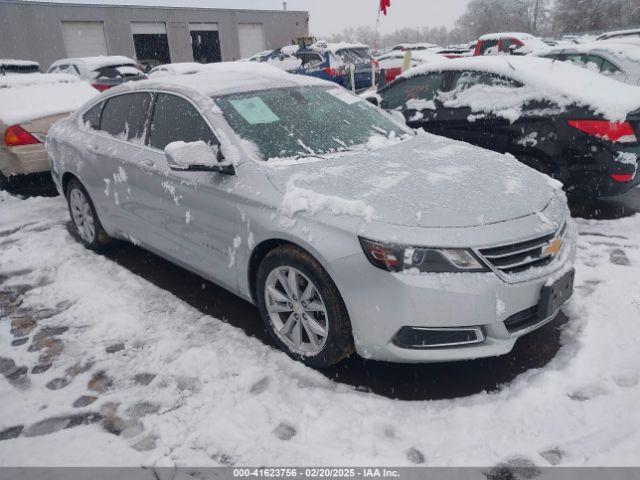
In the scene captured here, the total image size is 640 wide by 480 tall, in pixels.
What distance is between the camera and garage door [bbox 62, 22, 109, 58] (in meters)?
27.5

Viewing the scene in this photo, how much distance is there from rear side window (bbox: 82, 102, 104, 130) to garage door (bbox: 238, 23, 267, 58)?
107 feet

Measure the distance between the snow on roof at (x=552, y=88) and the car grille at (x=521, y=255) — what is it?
2.57 meters

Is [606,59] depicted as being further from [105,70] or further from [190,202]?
[105,70]

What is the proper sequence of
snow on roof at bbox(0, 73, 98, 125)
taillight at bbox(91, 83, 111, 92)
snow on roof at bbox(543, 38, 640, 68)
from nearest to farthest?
1. snow on roof at bbox(0, 73, 98, 125)
2. snow on roof at bbox(543, 38, 640, 68)
3. taillight at bbox(91, 83, 111, 92)

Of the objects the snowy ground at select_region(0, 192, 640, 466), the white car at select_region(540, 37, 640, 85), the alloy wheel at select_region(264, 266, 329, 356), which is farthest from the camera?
the white car at select_region(540, 37, 640, 85)

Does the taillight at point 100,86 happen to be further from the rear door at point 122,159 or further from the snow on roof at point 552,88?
the snow on roof at point 552,88

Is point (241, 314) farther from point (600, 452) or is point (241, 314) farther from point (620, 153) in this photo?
point (620, 153)

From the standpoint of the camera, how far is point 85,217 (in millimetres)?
4684

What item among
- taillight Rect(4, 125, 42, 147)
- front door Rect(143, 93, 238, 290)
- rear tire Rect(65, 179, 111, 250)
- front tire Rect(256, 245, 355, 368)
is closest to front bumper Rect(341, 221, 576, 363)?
front tire Rect(256, 245, 355, 368)

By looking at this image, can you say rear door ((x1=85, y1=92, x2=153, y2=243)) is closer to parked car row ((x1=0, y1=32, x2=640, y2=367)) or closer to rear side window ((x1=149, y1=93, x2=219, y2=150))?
parked car row ((x1=0, y1=32, x2=640, y2=367))

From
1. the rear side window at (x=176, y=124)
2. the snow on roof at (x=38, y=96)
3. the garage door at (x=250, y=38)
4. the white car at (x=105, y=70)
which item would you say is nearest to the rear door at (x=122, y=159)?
the rear side window at (x=176, y=124)

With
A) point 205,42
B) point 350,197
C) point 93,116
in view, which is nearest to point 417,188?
point 350,197

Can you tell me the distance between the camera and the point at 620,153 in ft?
14.6

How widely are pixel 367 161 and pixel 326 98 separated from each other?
3.15 feet
